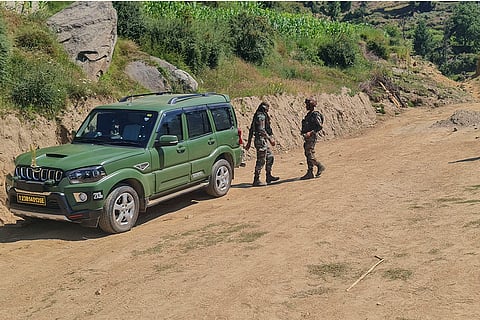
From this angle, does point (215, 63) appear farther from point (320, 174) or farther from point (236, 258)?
point (236, 258)

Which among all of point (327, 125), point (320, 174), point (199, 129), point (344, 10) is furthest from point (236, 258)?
point (344, 10)

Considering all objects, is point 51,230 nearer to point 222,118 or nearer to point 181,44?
point 222,118

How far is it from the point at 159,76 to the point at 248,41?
27.7 feet

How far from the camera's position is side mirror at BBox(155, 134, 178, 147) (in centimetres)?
908

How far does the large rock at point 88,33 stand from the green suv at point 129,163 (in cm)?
593

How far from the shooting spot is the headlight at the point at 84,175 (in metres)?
8.02

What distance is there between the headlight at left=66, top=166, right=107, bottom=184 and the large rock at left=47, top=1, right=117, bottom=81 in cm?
818

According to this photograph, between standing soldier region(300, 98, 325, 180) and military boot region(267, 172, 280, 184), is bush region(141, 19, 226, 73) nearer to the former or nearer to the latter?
standing soldier region(300, 98, 325, 180)

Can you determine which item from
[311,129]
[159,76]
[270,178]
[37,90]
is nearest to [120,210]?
[37,90]

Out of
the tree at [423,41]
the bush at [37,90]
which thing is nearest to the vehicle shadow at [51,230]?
the bush at [37,90]

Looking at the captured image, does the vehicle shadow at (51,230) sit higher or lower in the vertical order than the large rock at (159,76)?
lower

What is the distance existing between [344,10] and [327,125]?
102050mm

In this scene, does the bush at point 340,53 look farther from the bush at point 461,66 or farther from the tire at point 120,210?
the bush at point 461,66

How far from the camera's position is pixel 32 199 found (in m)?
8.24
